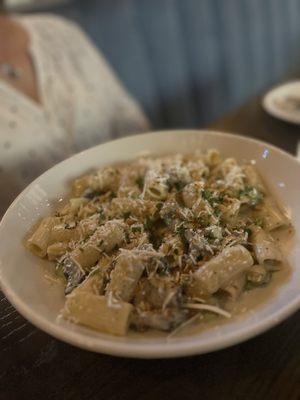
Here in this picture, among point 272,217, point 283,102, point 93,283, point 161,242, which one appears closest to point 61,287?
point 93,283

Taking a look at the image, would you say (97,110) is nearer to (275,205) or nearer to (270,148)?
(270,148)

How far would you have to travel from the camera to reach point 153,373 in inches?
30.2

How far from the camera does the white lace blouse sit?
168 centimetres

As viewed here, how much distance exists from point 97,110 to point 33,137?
0.36 metres

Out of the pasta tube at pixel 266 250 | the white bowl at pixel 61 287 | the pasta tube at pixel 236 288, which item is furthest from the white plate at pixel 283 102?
the pasta tube at pixel 236 288

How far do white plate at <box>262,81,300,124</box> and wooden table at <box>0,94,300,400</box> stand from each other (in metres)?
0.82

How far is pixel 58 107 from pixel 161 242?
1.12 meters

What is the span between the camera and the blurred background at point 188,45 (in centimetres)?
227

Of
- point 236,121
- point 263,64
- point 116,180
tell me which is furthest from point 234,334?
point 263,64

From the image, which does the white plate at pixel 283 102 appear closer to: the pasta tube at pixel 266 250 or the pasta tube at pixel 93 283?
the pasta tube at pixel 266 250

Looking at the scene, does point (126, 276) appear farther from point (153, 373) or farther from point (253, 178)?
point (253, 178)

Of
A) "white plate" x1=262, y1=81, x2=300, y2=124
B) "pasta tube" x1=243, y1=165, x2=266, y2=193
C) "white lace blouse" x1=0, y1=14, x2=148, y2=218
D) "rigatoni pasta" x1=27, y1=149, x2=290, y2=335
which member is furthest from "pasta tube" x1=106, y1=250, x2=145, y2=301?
"white plate" x1=262, y1=81, x2=300, y2=124

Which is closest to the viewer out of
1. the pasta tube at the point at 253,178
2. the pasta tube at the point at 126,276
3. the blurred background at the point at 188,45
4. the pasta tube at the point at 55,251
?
the pasta tube at the point at 126,276

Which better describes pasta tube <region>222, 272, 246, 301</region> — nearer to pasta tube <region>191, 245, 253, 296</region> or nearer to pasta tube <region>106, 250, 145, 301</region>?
pasta tube <region>191, 245, 253, 296</region>
